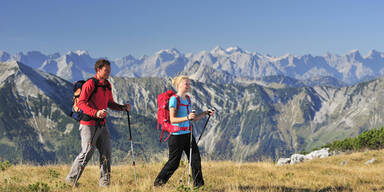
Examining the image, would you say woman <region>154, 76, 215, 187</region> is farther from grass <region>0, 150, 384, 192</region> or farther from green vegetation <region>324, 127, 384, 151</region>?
green vegetation <region>324, 127, 384, 151</region>

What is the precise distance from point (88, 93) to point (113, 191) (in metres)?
2.61

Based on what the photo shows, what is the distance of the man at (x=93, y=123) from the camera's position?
307 inches

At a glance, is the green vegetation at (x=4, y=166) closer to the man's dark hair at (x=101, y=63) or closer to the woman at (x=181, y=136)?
the man's dark hair at (x=101, y=63)

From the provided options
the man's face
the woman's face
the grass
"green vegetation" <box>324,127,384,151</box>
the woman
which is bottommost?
"green vegetation" <box>324,127,384,151</box>

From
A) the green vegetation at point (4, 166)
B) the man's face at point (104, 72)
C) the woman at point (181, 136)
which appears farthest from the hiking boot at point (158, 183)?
the green vegetation at point (4, 166)

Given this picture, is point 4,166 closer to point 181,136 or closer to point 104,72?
point 104,72

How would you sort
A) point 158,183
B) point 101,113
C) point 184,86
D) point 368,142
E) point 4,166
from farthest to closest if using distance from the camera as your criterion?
point 368,142 → point 4,166 → point 158,183 → point 184,86 → point 101,113

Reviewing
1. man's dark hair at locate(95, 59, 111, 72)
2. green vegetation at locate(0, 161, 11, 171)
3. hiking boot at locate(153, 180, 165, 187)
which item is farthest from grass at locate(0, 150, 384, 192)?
man's dark hair at locate(95, 59, 111, 72)

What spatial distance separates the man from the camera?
307 inches

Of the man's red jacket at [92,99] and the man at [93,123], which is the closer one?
the man's red jacket at [92,99]

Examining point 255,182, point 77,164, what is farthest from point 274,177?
point 77,164

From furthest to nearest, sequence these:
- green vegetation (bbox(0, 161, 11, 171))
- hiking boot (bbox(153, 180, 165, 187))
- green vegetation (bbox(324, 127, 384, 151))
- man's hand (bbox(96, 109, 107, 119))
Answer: green vegetation (bbox(324, 127, 384, 151)), green vegetation (bbox(0, 161, 11, 171)), hiking boot (bbox(153, 180, 165, 187)), man's hand (bbox(96, 109, 107, 119))

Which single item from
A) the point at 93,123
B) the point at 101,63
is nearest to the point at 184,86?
the point at 101,63

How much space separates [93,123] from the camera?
793 centimetres
